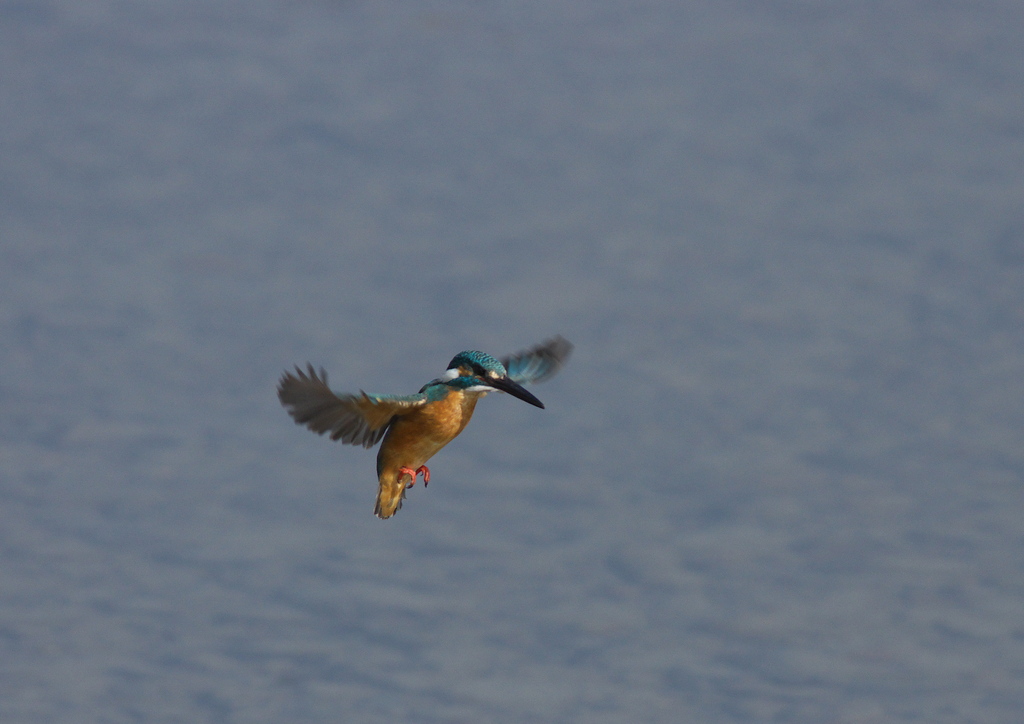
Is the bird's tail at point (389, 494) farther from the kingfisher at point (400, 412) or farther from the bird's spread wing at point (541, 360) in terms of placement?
the bird's spread wing at point (541, 360)

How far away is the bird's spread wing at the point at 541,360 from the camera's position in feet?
36.6

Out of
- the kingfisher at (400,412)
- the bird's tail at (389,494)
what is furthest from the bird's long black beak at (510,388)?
the bird's tail at (389,494)

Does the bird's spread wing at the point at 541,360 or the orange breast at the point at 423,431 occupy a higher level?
the bird's spread wing at the point at 541,360

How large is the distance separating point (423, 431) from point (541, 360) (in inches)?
84.7

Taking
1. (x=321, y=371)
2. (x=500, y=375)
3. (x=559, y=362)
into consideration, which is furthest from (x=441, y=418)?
(x=559, y=362)

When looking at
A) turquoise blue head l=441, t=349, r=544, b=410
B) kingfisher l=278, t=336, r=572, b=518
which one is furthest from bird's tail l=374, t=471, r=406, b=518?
turquoise blue head l=441, t=349, r=544, b=410

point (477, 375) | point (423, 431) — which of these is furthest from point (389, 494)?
point (477, 375)

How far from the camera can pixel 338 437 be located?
8758 mm

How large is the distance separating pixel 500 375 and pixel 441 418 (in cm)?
46

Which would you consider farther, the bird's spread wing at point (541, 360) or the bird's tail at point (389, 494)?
the bird's spread wing at point (541, 360)

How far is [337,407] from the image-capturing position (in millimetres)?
8523

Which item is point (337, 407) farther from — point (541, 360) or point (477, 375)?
point (541, 360)

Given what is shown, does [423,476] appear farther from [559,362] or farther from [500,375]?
[559,362]

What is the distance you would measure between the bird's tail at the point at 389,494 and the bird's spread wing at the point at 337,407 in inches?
14.3
